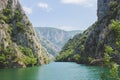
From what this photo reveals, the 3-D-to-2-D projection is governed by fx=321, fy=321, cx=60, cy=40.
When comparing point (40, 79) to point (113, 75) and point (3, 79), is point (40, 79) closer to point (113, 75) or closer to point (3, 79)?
point (3, 79)

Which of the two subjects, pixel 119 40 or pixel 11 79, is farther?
pixel 11 79

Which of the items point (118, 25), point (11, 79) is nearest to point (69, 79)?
point (11, 79)

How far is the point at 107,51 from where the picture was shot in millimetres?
23734

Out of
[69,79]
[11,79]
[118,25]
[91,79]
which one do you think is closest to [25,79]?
[11,79]

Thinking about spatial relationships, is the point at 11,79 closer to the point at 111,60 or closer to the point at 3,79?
the point at 3,79

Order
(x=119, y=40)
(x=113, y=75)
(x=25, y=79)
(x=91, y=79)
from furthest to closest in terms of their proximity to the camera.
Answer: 1. (x=25, y=79)
2. (x=91, y=79)
3. (x=119, y=40)
4. (x=113, y=75)

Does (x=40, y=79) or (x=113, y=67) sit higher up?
(x=113, y=67)

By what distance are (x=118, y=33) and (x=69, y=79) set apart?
9339 centimetres

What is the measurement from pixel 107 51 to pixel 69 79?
9368cm

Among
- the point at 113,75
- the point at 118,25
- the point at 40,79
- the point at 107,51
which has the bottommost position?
the point at 40,79

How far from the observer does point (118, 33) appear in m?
24.2

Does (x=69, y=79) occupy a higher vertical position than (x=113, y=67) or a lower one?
lower

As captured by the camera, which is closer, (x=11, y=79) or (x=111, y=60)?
(x=111, y=60)

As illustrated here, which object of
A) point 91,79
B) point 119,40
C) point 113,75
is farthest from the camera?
point 91,79
